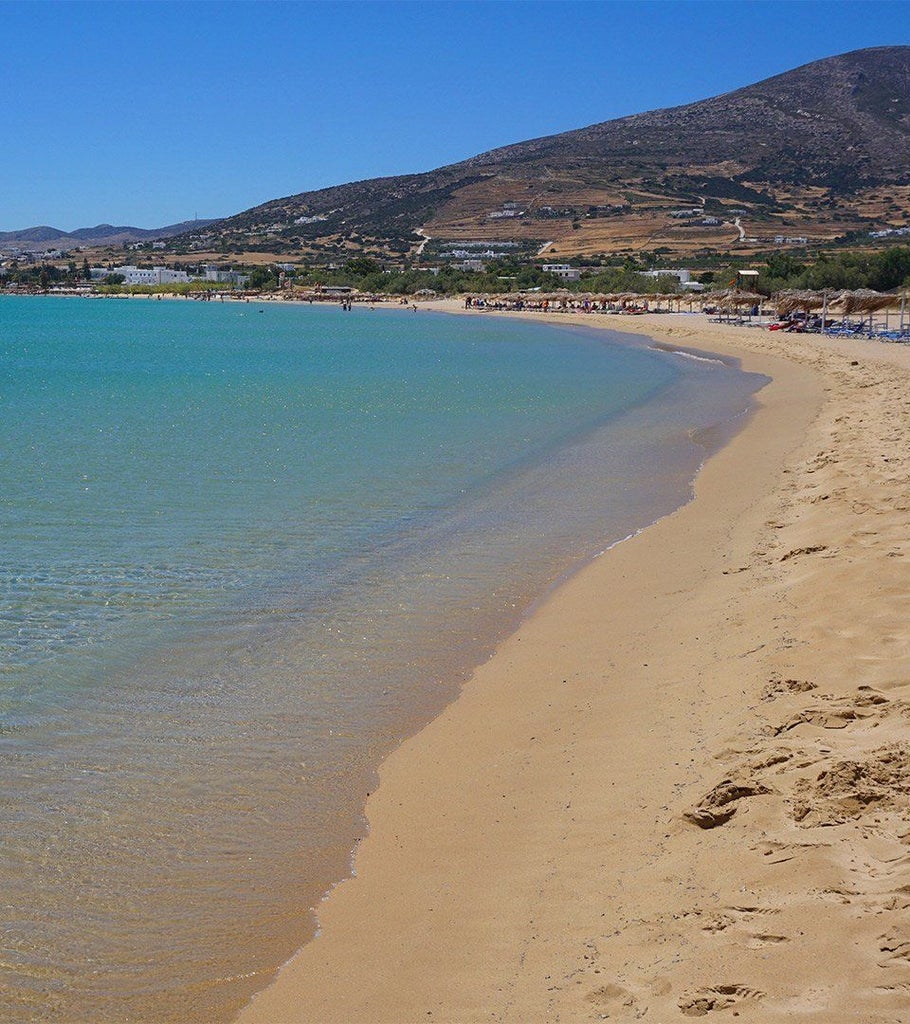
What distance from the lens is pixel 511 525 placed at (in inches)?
502

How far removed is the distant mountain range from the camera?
140 meters

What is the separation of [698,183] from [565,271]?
52.1m

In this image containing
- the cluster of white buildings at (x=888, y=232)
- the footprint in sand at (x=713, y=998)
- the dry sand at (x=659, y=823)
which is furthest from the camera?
the cluster of white buildings at (x=888, y=232)

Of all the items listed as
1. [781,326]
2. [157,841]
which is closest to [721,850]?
[157,841]

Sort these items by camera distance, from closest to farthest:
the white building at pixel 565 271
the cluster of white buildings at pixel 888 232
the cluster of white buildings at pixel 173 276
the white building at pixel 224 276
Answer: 1. the white building at pixel 565 271
2. the cluster of white buildings at pixel 888 232
3. the white building at pixel 224 276
4. the cluster of white buildings at pixel 173 276

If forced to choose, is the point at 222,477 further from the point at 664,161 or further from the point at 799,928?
the point at 664,161

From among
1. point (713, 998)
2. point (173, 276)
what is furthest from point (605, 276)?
point (713, 998)

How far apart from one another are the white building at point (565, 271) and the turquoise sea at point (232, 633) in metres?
92.5

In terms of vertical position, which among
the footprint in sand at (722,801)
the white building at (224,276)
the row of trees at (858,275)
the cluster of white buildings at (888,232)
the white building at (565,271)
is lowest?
the footprint in sand at (722,801)

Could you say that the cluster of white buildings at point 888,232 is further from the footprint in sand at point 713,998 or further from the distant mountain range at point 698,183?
the footprint in sand at point 713,998

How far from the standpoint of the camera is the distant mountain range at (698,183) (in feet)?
461

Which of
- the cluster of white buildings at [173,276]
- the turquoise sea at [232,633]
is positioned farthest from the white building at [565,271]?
the turquoise sea at [232,633]

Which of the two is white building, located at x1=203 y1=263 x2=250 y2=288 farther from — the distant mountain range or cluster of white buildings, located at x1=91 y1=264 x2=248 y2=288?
the distant mountain range

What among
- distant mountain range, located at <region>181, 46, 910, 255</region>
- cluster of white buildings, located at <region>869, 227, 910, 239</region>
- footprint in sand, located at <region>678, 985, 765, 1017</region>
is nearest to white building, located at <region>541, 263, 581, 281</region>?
distant mountain range, located at <region>181, 46, 910, 255</region>
